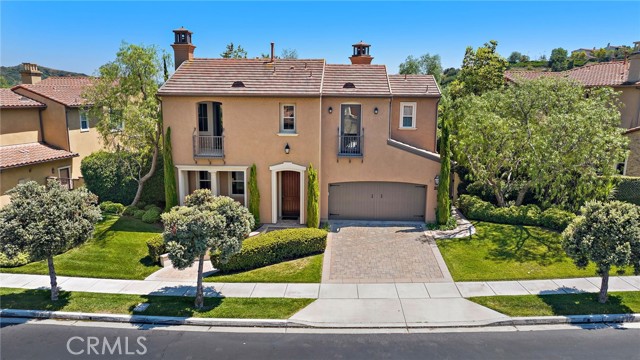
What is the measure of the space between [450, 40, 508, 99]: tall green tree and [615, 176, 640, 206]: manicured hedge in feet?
40.3

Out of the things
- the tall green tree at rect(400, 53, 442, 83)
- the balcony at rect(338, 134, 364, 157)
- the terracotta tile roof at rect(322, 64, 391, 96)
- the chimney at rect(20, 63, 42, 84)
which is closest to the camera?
the terracotta tile roof at rect(322, 64, 391, 96)

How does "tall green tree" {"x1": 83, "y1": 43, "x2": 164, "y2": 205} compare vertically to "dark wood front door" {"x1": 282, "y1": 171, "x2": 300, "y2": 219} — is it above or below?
above

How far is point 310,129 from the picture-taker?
19.7 m

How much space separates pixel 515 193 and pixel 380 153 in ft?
26.4

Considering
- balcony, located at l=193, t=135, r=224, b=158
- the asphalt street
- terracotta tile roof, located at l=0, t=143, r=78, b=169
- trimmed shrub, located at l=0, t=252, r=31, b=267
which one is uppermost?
balcony, located at l=193, t=135, r=224, b=158

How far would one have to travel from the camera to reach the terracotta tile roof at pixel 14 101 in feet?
74.7

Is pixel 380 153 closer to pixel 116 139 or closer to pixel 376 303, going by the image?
pixel 376 303

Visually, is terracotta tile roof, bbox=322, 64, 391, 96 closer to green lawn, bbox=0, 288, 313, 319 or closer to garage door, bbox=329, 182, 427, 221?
A: garage door, bbox=329, 182, 427, 221

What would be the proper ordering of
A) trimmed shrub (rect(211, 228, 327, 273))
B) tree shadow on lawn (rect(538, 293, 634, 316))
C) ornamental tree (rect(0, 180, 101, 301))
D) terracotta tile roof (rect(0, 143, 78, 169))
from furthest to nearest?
1. terracotta tile roof (rect(0, 143, 78, 169))
2. trimmed shrub (rect(211, 228, 327, 273))
3. tree shadow on lawn (rect(538, 293, 634, 316))
4. ornamental tree (rect(0, 180, 101, 301))

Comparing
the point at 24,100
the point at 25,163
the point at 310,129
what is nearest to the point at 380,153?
the point at 310,129

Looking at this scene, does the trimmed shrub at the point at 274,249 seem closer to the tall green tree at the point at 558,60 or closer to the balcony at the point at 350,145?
the balcony at the point at 350,145

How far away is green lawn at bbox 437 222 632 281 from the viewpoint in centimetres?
1527

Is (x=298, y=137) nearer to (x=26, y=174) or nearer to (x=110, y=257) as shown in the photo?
(x=110, y=257)

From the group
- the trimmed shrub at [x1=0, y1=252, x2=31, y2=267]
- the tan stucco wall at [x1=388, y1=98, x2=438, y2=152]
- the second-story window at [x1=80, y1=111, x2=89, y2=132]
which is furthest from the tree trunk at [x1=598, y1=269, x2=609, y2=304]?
the second-story window at [x1=80, y1=111, x2=89, y2=132]
